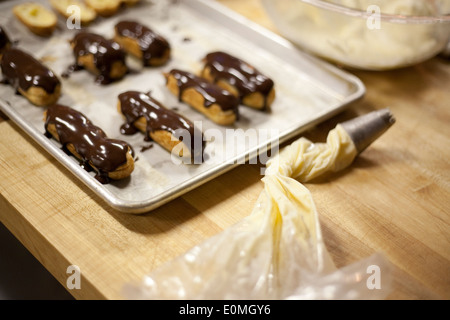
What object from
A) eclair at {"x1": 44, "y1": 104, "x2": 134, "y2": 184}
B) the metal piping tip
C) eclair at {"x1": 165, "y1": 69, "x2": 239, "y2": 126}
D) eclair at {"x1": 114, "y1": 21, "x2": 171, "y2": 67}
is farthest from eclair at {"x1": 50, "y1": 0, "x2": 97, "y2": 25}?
the metal piping tip

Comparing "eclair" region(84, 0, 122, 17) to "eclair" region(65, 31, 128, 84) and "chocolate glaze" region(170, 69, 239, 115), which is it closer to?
"eclair" region(65, 31, 128, 84)

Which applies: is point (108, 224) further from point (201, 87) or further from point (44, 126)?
point (201, 87)

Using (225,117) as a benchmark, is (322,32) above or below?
above

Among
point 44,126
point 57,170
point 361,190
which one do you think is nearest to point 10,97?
point 44,126

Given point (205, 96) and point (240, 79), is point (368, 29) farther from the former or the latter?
point (205, 96)

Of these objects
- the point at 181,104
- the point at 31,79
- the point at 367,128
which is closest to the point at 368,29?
the point at 367,128

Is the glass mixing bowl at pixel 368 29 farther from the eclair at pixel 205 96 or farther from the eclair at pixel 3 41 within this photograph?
the eclair at pixel 3 41

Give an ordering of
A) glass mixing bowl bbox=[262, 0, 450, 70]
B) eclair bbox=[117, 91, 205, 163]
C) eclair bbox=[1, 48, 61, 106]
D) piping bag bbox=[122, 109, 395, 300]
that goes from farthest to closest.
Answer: glass mixing bowl bbox=[262, 0, 450, 70] → eclair bbox=[1, 48, 61, 106] → eclair bbox=[117, 91, 205, 163] → piping bag bbox=[122, 109, 395, 300]
